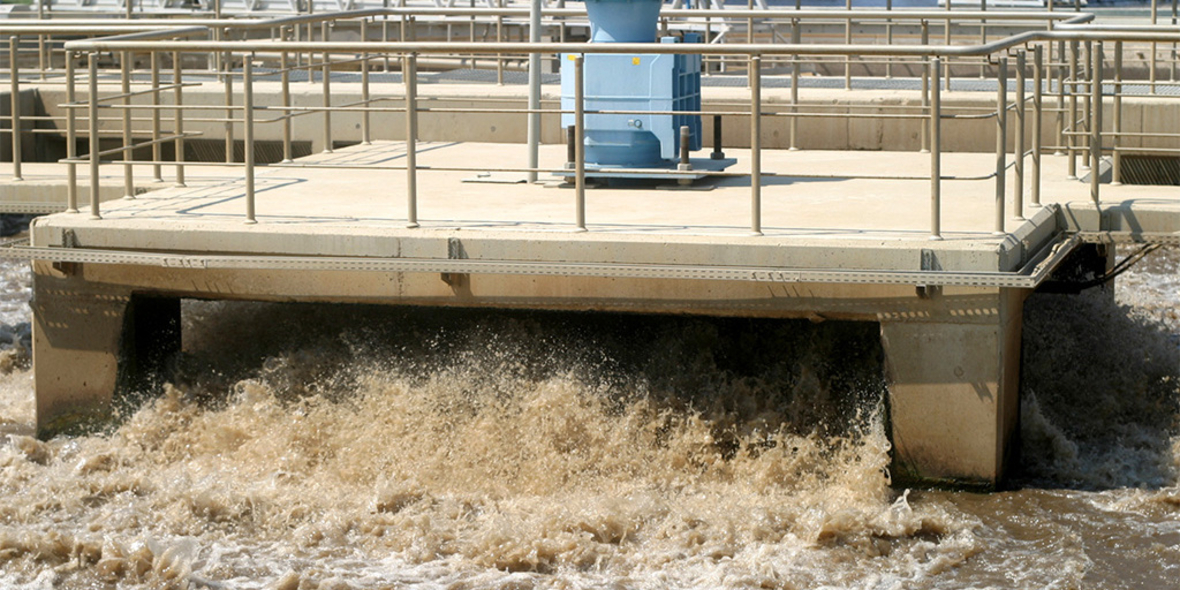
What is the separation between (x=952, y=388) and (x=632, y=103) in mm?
2984

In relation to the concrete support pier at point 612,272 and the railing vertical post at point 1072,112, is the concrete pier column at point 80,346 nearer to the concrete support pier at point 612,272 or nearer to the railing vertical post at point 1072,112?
the concrete support pier at point 612,272

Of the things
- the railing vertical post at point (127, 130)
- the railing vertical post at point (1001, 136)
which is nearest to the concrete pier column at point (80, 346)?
the railing vertical post at point (127, 130)

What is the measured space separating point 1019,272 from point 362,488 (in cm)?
365

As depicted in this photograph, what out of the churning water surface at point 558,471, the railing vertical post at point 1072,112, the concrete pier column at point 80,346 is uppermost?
the railing vertical post at point 1072,112

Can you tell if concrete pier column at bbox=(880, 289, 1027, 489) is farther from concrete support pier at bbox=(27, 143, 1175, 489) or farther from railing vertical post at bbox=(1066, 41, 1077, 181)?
railing vertical post at bbox=(1066, 41, 1077, 181)

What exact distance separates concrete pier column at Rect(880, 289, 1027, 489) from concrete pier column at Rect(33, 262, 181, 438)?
4.36 metres

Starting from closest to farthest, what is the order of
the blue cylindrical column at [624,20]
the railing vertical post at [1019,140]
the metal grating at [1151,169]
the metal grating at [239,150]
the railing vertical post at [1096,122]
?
1. the railing vertical post at [1019,140]
2. the railing vertical post at [1096,122]
3. the blue cylindrical column at [624,20]
4. the metal grating at [1151,169]
5. the metal grating at [239,150]

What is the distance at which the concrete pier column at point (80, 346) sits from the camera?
9.05 meters

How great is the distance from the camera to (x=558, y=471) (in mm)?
8578

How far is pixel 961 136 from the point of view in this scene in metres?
12.9

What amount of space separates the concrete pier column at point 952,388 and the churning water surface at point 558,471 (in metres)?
0.16

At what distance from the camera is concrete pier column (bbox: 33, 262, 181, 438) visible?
29.7 feet

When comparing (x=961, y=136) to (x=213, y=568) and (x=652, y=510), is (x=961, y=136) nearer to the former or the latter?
(x=652, y=510)

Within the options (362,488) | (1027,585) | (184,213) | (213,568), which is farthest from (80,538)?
(1027,585)
